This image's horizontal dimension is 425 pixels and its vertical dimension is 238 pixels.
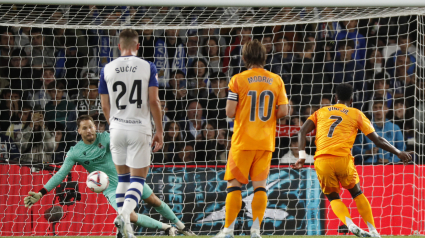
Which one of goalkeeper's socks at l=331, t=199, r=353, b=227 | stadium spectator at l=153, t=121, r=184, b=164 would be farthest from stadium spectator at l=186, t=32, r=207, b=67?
goalkeeper's socks at l=331, t=199, r=353, b=227

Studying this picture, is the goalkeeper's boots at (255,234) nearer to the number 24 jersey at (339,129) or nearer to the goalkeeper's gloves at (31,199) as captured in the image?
the number 24 jersey at (339,129)

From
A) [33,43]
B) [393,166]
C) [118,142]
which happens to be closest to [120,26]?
[33,43]

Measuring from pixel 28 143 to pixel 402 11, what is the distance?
17.8 feet

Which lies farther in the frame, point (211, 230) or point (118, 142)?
point (211, 230)

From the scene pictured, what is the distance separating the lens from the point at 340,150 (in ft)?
17.5

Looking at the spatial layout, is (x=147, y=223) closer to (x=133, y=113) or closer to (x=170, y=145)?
(x=133, y=113)

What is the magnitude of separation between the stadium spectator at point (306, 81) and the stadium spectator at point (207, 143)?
1358 mm

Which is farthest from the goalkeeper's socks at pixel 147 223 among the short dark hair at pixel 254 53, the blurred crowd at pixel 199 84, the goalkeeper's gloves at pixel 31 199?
the short dark hair at pixel 254 53

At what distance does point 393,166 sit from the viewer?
7.18m

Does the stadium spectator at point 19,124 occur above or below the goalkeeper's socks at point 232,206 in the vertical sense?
above

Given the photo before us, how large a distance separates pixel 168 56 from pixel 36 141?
2.48 m

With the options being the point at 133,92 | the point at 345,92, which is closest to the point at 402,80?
the point at 345,92

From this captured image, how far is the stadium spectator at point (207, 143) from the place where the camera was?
826cm

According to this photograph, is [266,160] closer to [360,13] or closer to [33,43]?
[360,13]
